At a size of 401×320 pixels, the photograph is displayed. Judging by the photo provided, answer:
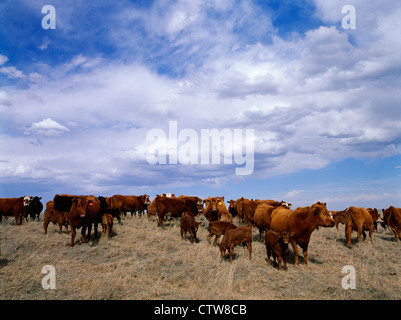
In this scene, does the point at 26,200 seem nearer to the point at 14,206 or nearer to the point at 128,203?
the point at 14,206

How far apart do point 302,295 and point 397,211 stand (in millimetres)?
12822

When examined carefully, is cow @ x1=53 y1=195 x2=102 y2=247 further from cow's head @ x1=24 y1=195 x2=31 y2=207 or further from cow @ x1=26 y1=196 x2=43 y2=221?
cow @ x1=26 y1=196 x2=43 y2=221

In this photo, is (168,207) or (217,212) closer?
(217,212)

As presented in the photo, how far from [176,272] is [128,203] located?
18006mm

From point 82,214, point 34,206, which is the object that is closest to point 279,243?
point 82,214

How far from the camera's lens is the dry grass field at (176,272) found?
7.58 metres

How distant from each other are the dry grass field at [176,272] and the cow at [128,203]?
36.5 feet

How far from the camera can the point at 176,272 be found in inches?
362

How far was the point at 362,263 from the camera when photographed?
11367 mm

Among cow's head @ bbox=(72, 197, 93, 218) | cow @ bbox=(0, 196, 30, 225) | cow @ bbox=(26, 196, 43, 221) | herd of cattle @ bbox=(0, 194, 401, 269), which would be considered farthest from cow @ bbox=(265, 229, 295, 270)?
cow @ bbox=(26, 196, 43, 221)

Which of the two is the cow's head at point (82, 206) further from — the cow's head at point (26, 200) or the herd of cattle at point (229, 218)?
the cow's head at point (26, 200)

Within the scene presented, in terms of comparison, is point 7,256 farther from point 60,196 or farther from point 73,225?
point 60,196

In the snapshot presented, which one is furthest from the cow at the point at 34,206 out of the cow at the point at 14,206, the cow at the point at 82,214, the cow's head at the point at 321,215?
the cow's head at the point at 321,215

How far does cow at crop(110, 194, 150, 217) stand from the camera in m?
25.4
